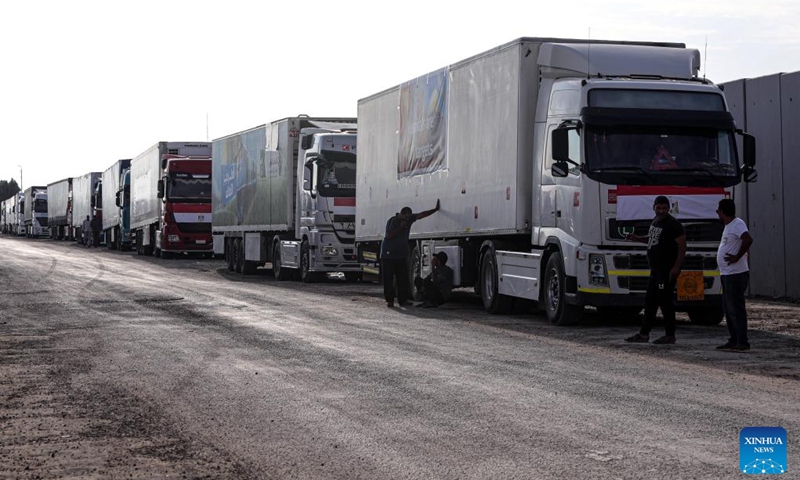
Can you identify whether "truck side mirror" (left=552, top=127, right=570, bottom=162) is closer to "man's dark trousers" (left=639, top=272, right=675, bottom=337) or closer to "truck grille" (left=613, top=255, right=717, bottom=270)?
"truck grille" (left=613, top=255, right=717, bottom=270)

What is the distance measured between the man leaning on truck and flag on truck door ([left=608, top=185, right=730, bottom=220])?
570 cm

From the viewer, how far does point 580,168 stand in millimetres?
17016

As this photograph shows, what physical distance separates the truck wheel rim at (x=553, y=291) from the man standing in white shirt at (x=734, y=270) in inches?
143

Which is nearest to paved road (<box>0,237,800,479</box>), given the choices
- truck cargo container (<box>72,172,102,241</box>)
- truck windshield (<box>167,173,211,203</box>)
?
truck windshield (<box>167,173,211,203</box>)

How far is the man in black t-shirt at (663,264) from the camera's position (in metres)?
15.3

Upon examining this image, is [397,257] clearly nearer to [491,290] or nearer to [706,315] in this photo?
[491,290]

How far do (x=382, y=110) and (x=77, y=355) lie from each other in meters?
12.3

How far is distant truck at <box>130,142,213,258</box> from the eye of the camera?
44.0 m

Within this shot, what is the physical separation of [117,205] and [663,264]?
45.6 metres

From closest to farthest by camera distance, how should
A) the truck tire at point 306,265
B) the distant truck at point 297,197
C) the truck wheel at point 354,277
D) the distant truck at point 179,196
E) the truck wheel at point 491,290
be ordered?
the truck wheel at point 491,290, the distant truck at point 297,197, the truck tire at point 306,265, the truck wheel at point 354,277, the distant truck at point 179,196

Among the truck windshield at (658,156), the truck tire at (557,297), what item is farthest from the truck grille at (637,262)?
the truck windshield at (658,156)

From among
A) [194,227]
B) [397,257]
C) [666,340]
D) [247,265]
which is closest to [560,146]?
[666,340]

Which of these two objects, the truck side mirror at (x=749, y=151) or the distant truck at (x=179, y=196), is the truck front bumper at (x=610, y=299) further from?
the distant truck at (x=179, y=196)

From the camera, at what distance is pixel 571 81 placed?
17.7m
